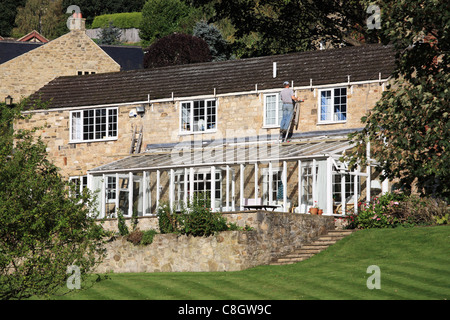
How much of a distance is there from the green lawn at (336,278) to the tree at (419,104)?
2.95m

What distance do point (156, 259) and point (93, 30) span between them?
337ft

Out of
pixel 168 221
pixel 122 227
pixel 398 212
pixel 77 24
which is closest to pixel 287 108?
pixel 398 212

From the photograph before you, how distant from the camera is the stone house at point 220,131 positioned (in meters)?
36.2

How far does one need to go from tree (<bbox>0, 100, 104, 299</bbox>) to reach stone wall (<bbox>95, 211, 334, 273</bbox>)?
709 cm

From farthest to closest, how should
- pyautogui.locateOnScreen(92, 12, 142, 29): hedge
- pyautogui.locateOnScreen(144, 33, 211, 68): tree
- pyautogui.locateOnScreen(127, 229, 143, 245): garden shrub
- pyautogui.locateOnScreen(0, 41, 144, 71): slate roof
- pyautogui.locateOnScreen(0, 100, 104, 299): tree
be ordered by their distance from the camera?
pyautogui.locateOnScreen(92, 12, 142, 29): hedge < pyautogui.locateOnScreen(144, 33, 211, 68): tree < pyautogui.locateOnScreen(0, 41, 144, 71): slate roof < pyautogui.locateOnScreen(127, 229, 143, 245): garden shrub < pyautogui.locateOnScreen(0, 100, 104, 299): tree

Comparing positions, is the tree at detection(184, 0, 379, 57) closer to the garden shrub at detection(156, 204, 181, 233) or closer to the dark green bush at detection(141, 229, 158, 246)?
the garden shrub at detection(156, 204, 181, 233)

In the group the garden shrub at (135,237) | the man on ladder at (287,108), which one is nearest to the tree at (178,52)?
the man on ladder at (287,108)

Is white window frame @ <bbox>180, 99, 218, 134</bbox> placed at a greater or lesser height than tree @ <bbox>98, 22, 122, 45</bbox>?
lesser

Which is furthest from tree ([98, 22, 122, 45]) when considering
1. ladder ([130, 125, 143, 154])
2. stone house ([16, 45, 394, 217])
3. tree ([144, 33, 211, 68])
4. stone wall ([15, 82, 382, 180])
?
ladder ([130, 125, 143, 154])

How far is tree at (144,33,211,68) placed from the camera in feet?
249

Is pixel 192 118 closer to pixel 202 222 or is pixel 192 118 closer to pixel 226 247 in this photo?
pixel 202 222

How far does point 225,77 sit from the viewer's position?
142ft

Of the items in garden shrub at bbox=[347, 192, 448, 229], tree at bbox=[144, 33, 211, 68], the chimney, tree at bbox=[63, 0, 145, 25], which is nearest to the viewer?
garden shrub at bbox=[347, 192, 448, 229]

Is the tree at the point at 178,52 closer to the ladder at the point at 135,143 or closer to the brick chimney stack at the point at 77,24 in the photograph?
the brick chimney stack at the point at 77,24
